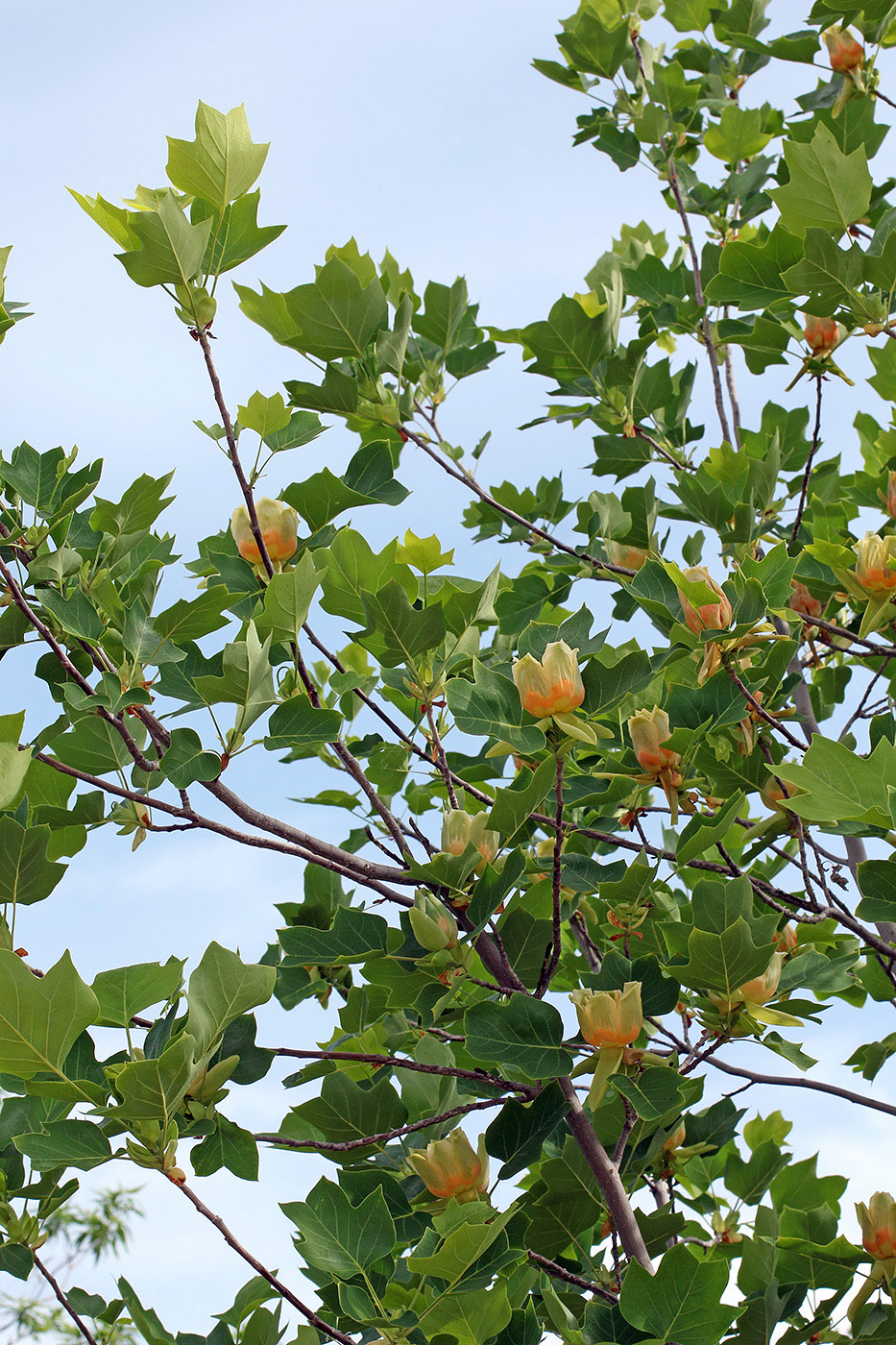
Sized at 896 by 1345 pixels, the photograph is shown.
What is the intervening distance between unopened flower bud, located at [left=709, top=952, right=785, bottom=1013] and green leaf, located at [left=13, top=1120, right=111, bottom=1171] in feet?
2.79

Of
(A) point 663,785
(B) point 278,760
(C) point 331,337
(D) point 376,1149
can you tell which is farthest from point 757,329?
(D) point 376,1149

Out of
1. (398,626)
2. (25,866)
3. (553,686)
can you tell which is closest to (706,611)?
(553,686)

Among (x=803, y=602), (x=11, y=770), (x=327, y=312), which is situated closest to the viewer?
(x=11, y=770)

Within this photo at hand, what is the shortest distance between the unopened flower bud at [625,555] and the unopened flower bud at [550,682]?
1.29m

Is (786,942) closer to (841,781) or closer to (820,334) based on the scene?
(841,781)

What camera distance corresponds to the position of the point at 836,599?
268 cm

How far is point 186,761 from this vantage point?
4.80ft

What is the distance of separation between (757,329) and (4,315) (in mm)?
1580

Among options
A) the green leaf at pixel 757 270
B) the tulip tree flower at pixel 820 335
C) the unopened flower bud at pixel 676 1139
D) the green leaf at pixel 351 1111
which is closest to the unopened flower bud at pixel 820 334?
the tulip tree flower at pixel 820 335

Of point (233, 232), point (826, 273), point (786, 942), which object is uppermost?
point (826, 273)

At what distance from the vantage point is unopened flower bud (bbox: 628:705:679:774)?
5.70 ft

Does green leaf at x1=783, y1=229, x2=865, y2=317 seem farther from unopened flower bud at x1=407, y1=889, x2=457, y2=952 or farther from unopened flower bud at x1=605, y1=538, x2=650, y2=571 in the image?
unopened flower bud at x1=407, y1=889, x2=457, y2=952

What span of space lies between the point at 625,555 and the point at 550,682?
137cm

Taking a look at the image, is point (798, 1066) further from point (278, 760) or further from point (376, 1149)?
point (278, 760)
